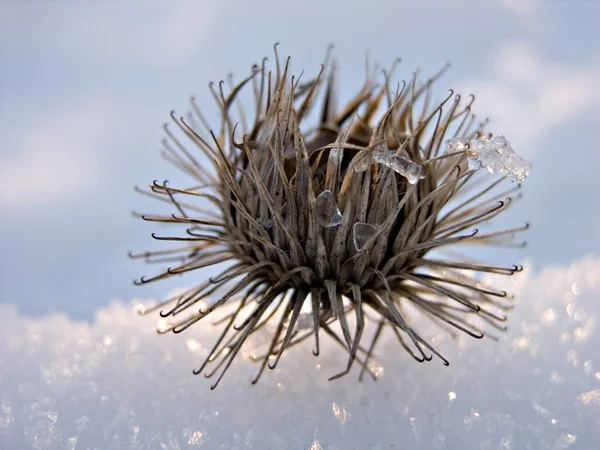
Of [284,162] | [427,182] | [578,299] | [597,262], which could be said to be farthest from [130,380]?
[597,262]

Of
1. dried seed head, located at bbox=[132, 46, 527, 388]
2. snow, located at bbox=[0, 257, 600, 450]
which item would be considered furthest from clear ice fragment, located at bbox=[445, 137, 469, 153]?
snow, located at bbox=[0, 257, 600, 450]

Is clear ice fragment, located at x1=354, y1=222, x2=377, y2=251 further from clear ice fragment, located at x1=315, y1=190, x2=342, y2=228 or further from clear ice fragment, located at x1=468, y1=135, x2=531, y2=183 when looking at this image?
clear ice fragment, located at x1=468, y1=135, x2=531, y2=183

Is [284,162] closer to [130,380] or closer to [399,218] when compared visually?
[399,218]

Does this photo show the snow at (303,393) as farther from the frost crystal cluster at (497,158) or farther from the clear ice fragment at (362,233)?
the frost crystal cluster at (497,158)

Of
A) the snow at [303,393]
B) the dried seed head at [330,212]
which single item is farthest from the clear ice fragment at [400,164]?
the snow at [303,393]

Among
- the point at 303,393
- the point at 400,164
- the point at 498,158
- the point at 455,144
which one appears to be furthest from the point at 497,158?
the point at 303,393
